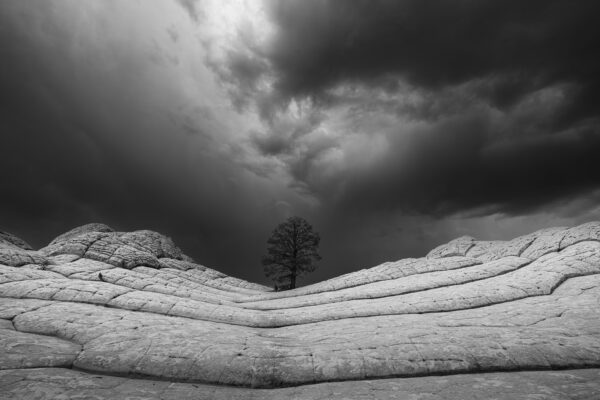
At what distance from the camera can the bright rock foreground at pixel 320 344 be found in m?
9.27

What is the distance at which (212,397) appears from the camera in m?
9.23

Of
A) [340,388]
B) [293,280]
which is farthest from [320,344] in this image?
[293,280]

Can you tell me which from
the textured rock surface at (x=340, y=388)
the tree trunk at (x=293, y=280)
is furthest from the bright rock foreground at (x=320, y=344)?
the tree trunk at (x=293, y=280)

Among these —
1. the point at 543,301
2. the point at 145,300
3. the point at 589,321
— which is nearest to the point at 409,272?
the point at 543,301

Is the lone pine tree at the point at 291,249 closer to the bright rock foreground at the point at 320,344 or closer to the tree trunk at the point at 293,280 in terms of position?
the tree trunk at the point at 293,280

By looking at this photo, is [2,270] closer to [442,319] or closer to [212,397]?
[212,397]

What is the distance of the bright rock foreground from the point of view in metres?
9.27

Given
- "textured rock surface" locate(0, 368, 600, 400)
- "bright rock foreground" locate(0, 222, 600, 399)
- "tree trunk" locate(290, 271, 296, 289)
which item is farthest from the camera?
"tree trunk" locate(290, 271, 296, 289)

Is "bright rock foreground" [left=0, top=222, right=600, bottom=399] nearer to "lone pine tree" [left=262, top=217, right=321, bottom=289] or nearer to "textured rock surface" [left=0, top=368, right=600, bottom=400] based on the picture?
"textured rock surface" [left=0, top=368, right=600, bottom=400]

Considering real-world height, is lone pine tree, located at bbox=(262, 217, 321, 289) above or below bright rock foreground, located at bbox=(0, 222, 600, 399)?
above

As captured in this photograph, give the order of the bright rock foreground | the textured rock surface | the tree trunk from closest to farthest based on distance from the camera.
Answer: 1. the textured rock surface
2. the bright rock foreground
3. the tree trunk

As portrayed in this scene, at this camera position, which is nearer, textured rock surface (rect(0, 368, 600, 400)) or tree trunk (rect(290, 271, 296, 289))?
textured rock surface (rect(0, 368, 600, 400))

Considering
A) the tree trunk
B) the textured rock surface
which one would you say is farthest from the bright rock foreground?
the tree trunk

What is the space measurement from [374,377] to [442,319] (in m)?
9.87
